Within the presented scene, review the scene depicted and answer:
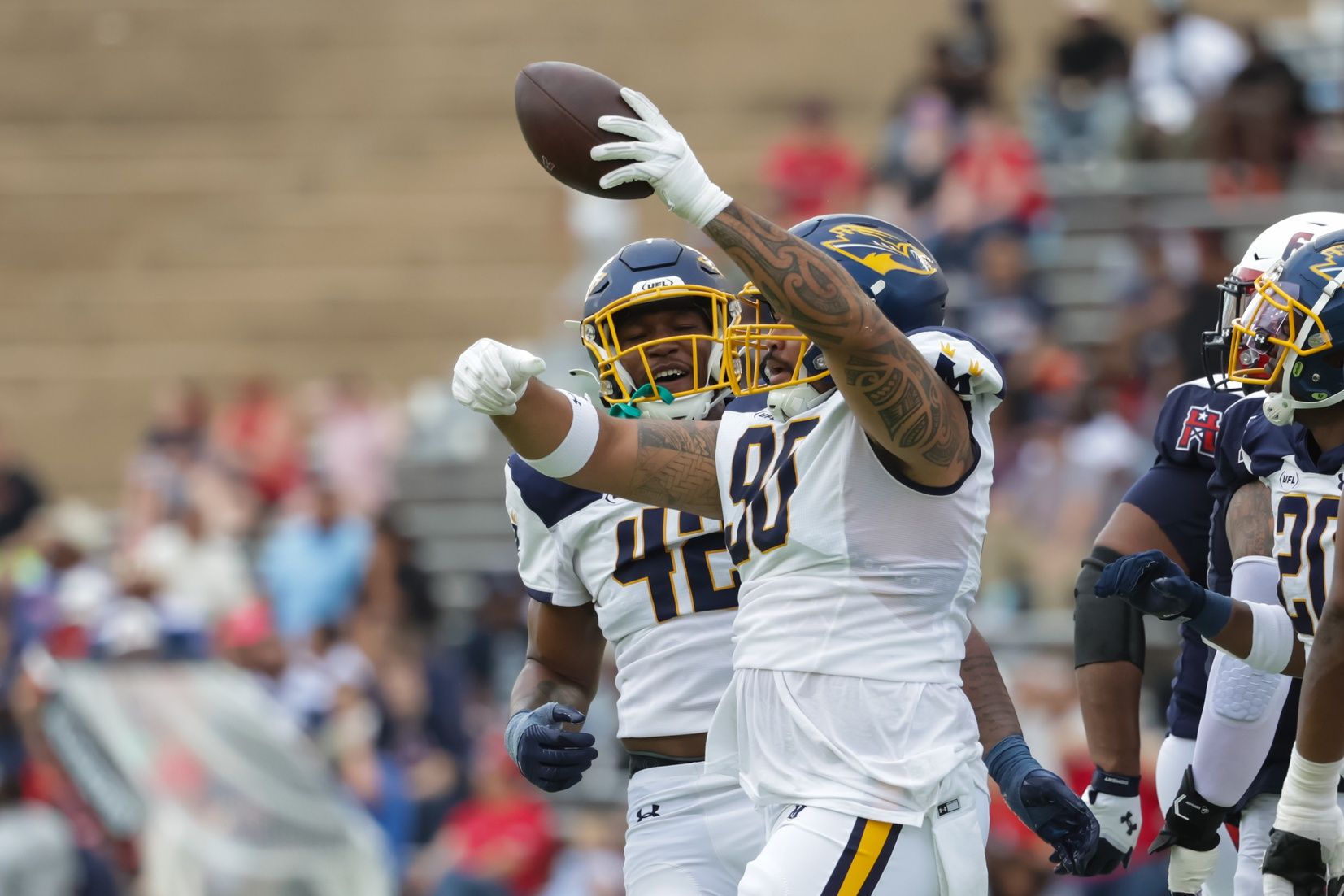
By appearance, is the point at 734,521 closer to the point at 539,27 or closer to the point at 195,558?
the point at 195,558

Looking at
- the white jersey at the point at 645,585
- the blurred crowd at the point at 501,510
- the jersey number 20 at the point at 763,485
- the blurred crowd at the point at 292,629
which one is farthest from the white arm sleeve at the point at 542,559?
the blurred crowd at the point at 292,629

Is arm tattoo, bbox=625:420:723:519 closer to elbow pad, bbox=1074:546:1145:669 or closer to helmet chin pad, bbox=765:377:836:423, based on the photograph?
helmet chin pad, bbox=765:377:836:423

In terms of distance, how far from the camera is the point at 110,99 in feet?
64.4

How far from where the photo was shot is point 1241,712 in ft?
15.4

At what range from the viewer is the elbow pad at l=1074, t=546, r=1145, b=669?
5199mm

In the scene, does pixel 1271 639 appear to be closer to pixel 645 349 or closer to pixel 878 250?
pixel 878 250

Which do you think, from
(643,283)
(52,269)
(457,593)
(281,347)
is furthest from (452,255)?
(643,283)

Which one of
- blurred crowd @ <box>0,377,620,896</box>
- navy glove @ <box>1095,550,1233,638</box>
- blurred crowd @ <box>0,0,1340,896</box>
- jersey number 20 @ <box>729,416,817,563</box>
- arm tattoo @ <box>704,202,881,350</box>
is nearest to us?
arm tattoo @ <box>704,202,881,350</box>

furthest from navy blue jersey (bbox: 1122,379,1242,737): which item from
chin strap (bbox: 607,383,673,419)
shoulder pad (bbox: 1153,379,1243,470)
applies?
chin strap (bbox: 607,383,673,419)

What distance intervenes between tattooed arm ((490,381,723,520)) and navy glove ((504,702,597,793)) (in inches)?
24.6

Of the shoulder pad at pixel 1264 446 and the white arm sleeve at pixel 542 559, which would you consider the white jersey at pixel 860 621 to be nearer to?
the shoulder pad at pixel 1264 446

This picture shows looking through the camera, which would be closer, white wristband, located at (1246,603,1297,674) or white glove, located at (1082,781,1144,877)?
white wristband, located at (1246,603,1297,674)

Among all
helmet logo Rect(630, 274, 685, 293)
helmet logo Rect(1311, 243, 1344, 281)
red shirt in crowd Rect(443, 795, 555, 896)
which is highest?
helmet logo Rect(1311, 243, 1344, 281)

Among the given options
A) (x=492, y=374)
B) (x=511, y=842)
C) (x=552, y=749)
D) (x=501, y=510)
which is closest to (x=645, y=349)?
(x=552, y=749)
